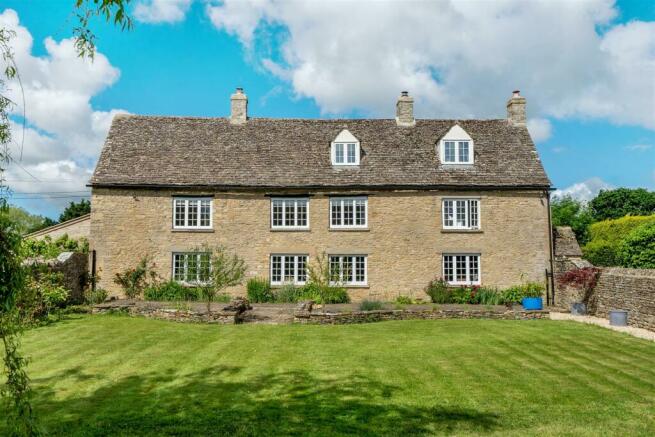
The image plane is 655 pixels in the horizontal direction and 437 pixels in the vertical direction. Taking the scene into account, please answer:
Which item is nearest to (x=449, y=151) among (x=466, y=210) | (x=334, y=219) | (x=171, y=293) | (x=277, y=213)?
(x=466, y=210)

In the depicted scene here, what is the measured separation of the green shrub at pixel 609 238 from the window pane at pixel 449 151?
9.72 metres

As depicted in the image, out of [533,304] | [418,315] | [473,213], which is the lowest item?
[418,315]

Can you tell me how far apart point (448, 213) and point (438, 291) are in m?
4.31

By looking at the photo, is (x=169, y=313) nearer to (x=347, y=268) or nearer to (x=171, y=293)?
(x=171, y=293)

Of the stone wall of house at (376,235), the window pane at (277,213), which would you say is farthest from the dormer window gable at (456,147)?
the window pane at (277,213)

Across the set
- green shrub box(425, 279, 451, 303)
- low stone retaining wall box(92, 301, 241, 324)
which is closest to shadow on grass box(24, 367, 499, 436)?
low stone retaining wall box(92, 301, 241, 324)

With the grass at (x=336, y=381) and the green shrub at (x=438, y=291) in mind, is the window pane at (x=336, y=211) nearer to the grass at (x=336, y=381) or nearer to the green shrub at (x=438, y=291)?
the green shrub at (x=438, y=291)

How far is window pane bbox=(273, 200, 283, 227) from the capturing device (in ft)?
85.3

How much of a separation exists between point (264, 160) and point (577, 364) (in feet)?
62.5

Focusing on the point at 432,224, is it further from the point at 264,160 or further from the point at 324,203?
the point at 264,160

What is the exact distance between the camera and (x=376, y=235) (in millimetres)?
25781

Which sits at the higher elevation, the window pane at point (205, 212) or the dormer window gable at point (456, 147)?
the dormer window gable at point (456, 147)

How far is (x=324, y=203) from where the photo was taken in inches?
1022

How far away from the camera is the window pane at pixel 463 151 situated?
27109 mm
